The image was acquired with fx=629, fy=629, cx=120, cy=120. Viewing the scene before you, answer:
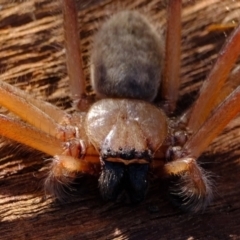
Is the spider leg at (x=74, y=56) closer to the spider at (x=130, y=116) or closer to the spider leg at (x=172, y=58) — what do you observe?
the spider at (x=130, y=116)

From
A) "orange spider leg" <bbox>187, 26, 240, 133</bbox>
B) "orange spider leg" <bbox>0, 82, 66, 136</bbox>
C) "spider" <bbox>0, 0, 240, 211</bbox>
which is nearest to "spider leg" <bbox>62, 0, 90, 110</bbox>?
"spider" <bbox>0, 0, 240, 211</bbox>

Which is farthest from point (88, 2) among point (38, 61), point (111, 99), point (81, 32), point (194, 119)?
point (194, 119)

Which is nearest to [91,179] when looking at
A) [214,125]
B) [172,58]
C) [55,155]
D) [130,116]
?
[55,155]

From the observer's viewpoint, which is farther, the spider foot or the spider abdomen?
the spider abdomen

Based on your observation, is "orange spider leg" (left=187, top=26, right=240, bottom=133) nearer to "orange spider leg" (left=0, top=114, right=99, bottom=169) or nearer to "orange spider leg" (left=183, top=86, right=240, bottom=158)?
"orange spider leg" (left=183, top=86, right=240, bottom=158)

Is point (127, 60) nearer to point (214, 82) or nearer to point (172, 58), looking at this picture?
point (172, 58)

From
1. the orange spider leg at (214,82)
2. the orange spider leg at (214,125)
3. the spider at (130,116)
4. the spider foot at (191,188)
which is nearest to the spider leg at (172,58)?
the spider at (130,116)

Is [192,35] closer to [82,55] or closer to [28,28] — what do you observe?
[82,55]
